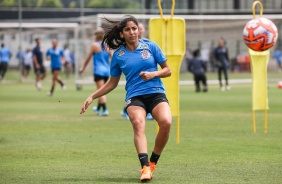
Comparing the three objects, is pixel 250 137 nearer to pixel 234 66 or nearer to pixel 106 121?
pixel 106 121

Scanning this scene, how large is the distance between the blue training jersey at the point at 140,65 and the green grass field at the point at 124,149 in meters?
1.10

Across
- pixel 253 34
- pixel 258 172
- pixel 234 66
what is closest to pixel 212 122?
pixel 253 34


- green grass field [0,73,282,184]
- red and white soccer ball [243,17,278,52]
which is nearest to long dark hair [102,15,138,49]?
green grass field [0,73,282,184]

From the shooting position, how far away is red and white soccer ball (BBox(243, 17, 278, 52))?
1418 cm

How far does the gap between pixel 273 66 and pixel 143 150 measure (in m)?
35.2

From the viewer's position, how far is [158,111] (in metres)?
10.3

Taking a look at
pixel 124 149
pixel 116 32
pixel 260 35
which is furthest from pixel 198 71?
pixel 116 32

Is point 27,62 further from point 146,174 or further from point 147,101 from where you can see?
point 146,174

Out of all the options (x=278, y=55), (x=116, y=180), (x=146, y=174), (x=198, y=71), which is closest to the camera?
(x=146, y=174)

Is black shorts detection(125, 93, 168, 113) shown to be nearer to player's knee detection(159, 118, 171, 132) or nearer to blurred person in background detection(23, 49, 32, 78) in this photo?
player's knee detection(159, 118, 171, 132)

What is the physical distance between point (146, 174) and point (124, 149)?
12.9ft

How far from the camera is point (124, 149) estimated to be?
13.7m

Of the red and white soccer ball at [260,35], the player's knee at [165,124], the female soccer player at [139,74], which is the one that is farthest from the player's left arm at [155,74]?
the red and white soccer ball at [260,35]

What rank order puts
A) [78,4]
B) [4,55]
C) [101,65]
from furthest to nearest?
[78,4] → [4,55] → [101,65]
